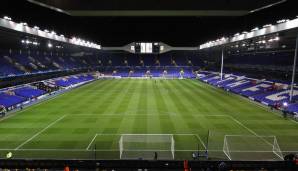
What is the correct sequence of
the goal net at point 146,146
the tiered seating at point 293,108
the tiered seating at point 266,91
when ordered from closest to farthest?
the goal net at point 146,146 < the tiered seating at point 293,108 < the tiered seating at point 266,91

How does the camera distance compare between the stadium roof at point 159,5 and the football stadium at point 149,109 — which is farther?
the stadium roof at point 159,5

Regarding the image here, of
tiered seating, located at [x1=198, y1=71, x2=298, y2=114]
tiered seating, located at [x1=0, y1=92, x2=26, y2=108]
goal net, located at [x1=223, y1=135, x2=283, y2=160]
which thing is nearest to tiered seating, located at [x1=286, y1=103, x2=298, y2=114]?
tiered seating, located at [x1=198, y1=71, x2=298, y2=114]

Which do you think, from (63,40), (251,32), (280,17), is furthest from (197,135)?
(63,40)

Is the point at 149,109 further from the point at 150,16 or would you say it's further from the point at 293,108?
the point at 150,16

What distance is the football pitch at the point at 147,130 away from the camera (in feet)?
56.7

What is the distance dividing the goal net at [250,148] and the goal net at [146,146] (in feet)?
12.3

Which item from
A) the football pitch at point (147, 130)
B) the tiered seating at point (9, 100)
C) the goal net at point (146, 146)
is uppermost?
the tiered seating at point (9, 100)

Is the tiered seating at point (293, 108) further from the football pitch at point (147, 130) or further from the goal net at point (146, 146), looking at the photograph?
the goal net at point (146, 146)

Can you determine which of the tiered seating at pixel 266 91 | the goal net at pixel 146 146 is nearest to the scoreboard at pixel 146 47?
the tiered seating at pixel 266 91

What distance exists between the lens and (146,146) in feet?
57.8

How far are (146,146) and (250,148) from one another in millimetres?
7045

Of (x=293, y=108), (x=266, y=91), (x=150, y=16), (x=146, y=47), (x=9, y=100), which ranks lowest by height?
(x=293, y=108)

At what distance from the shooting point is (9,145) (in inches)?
741

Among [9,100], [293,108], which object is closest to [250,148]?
[293,108]
